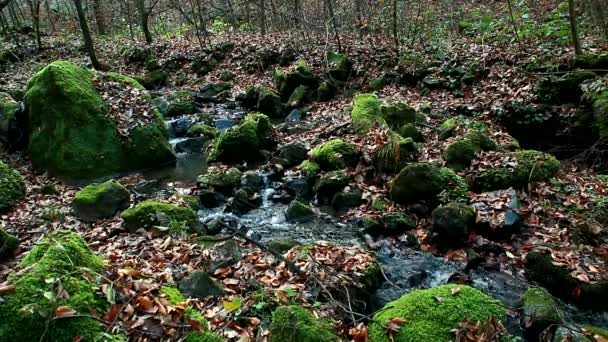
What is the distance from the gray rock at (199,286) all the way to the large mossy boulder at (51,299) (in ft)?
3.00

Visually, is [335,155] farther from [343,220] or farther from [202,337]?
[202,337]

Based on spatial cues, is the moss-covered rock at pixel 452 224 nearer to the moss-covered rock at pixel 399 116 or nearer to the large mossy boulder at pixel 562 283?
the large mossy boulder at pixel 562 283

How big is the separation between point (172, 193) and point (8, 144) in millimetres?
4935

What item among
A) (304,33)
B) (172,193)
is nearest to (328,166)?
(172,193)

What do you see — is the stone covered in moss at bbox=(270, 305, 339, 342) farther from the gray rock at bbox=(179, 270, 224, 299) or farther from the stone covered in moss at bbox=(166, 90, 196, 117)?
the stone covered in moss at bbox=(166, 90, 196, 117)

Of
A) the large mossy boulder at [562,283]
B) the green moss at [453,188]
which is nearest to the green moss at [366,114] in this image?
the green moss at [453,188]

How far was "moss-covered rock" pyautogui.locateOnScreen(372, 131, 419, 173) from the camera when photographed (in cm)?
888

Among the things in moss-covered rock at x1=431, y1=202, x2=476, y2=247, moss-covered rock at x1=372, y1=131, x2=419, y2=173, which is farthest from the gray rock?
moss-covered rock at x1=372, y1=131, x2=419, y2=173

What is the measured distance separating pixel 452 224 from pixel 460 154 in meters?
2.15

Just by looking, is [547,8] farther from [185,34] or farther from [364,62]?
[185,34]

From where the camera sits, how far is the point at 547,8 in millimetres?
15086

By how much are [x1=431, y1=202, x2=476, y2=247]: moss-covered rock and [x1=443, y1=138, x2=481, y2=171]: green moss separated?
5.18ft

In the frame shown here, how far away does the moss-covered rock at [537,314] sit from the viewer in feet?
16.3

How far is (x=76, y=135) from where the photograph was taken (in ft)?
35.7
